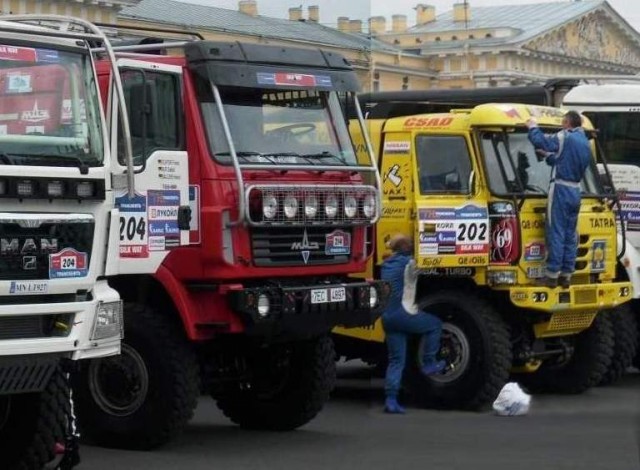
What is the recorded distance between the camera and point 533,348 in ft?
48.5

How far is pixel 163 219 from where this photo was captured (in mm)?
11375

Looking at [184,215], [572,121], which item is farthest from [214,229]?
[572,121]

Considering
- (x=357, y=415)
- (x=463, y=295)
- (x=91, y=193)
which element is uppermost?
(x=91, y=193)

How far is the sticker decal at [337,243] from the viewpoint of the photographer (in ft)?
39.0

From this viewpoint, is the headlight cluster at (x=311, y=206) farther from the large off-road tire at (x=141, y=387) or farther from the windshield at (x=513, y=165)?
the windshield at (x=513, y=165)

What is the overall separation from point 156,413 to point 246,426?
168cm

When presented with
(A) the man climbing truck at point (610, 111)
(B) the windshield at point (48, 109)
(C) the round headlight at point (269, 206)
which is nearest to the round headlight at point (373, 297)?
(C) the round headlight at point (269, 206)

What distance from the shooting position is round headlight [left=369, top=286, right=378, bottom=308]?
12.0 metres

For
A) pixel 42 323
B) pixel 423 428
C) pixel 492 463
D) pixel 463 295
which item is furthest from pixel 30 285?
pixel 463 295

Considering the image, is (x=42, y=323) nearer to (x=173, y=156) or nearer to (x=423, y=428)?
(x=173, y=156)

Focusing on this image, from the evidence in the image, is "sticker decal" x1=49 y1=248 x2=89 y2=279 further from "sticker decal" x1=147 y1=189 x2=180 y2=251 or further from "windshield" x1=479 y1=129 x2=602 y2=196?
"windshield" x1=479 y1=129 x2=602 y2=196

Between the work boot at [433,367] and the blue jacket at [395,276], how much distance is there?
650 millimetres

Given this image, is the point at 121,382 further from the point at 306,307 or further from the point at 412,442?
the point at 412,442

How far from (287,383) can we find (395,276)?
5.75 ft
